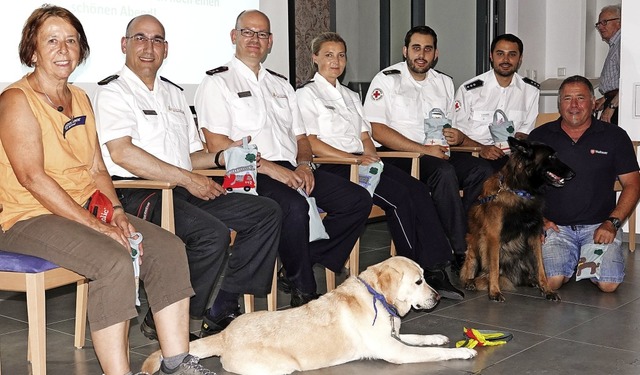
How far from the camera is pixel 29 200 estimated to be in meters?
2.70

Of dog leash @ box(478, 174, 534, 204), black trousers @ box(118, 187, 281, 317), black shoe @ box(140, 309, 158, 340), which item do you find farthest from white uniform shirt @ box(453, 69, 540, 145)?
black shoe @ box(140, 309, 158, 340)

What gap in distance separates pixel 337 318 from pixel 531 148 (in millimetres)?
1671

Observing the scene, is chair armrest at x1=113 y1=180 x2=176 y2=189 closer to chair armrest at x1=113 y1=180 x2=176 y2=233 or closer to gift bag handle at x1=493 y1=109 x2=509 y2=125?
chair armrest at x1=113 y1=180 x2=176 y2=233

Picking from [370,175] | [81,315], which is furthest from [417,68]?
[81,315]

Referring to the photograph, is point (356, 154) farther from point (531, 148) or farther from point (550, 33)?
point (550, 33)

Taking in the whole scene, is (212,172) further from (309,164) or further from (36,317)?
(36,317)

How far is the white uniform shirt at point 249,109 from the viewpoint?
12.6 ft

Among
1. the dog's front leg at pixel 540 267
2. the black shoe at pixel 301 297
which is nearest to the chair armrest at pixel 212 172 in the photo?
the black shoe at pixel 301 297

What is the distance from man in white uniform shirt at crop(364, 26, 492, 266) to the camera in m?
4.68

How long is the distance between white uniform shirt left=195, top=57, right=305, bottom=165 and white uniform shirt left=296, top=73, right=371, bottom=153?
0.26 m

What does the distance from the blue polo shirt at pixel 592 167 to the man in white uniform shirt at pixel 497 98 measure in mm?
859

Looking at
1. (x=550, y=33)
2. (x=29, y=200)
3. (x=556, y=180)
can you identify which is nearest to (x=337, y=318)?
(x=29, y=200)

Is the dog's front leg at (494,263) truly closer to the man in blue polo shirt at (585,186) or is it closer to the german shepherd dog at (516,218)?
the german shepherd dog at (516,218)

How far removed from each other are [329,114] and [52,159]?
198 centimetres
